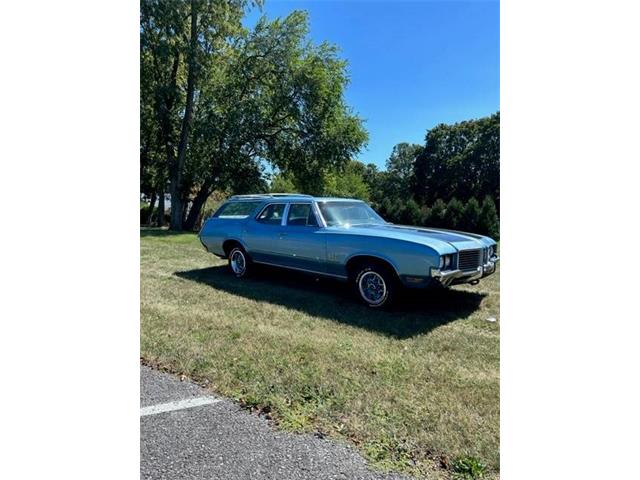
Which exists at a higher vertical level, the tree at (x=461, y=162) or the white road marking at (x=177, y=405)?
the tree at (x=461, y=162)

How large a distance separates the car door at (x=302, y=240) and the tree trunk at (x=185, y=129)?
1577 cm

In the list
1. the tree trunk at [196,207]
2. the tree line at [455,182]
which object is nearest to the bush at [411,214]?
the tree line at [455,182]

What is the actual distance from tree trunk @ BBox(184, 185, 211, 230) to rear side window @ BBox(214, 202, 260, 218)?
666 inches

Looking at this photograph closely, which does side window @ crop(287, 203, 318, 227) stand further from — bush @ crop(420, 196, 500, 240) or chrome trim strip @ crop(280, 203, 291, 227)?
bush @ crop(420, 196, 500, 240)

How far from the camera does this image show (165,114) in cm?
2058

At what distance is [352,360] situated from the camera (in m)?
3.41

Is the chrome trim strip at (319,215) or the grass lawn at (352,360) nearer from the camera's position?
the grass lawn at (352,360)

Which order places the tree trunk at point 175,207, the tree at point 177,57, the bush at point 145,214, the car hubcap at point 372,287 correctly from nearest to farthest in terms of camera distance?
the car hubcap at point 372,287 → the tree at point 177,57 → the tree trunk at point 175,207 → the bush at point 145,214

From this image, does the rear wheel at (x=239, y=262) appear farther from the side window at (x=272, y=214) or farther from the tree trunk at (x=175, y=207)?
the tree trunk at (x=175, y=207)

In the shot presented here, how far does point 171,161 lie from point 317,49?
1019 cm

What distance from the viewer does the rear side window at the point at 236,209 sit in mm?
7035

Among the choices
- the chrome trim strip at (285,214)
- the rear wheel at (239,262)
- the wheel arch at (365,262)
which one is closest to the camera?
the wheel arch at (365,262)
